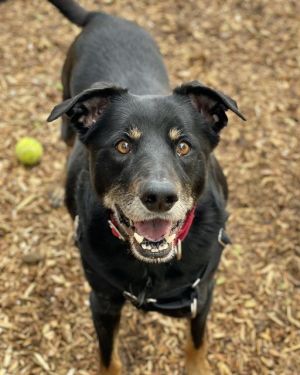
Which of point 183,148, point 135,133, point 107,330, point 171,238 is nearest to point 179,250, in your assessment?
point 171,238

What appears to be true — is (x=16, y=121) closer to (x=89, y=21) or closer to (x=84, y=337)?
(x=89, y=21)

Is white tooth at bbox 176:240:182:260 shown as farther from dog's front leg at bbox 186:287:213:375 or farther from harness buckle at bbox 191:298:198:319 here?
dog's front leg at bbox 186:287:213:375

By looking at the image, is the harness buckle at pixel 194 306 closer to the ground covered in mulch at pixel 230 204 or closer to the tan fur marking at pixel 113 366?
the tan fur marking at pixel 113 366

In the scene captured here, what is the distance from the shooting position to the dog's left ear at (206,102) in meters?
3.04

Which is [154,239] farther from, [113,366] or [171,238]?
[113,366]

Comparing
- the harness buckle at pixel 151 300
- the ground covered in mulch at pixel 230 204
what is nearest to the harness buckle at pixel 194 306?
the harness buckle at pixel 151 300

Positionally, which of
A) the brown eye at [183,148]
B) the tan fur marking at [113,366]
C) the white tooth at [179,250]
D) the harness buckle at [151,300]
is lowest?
the tan fur marking at [113,366]

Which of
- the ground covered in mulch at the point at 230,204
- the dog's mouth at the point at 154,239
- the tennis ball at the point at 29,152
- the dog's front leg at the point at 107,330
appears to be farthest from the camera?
the tennis ball at the point at 29,152

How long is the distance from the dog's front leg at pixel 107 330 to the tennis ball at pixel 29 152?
1.93 m

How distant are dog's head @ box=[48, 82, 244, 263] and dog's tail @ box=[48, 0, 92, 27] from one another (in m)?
1.56

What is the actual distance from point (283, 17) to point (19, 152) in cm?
351

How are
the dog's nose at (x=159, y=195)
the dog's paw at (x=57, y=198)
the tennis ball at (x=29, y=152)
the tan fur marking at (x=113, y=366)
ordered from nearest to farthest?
the dog's nose at (x=159, y=195) < the tan fur marking at (x=113, y=366) < the dog's paw at (x=57, y=198) < the tennis ball at (x=29, y=152)

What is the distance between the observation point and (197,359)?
3787mm

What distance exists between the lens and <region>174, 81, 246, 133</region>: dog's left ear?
9.96ft
